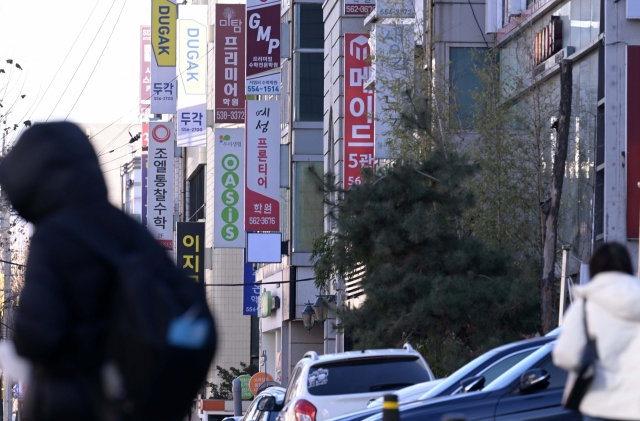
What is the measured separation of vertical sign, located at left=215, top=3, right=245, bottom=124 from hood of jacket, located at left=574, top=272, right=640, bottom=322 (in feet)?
95.5

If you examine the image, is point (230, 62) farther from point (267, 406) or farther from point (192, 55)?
point (267, 406)

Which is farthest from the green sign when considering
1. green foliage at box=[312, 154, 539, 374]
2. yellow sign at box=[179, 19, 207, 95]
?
green foliage at box=[312, 154, 539, 374]

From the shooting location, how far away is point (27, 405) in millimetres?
3291

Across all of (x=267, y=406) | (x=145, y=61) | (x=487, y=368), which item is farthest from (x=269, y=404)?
(x=145, y=61)

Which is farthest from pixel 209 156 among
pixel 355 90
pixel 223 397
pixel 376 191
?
pixel 376 191

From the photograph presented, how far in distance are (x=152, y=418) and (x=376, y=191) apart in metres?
13.6

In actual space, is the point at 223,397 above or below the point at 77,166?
below

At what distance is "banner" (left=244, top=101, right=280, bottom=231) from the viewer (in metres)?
33.2

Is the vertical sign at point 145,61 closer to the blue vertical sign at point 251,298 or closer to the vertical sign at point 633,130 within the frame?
the blue vertical sign at point 251,298

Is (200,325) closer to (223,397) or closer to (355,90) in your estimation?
(355,90)

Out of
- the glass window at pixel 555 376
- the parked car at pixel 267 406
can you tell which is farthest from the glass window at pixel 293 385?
the glass window at pixel 555 376

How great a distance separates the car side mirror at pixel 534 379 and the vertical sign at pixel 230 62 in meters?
27.3

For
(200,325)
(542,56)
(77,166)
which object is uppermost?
(542,56)

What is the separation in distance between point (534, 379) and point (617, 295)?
2197 mm
